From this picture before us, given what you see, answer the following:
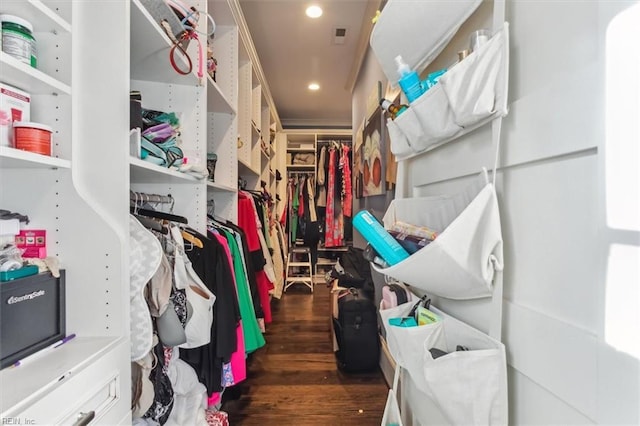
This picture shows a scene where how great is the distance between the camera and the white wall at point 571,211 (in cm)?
40

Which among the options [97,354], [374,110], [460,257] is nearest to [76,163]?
[97,354]

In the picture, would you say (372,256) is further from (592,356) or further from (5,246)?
(5,246)

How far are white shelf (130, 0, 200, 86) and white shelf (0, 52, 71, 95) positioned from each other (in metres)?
0.34

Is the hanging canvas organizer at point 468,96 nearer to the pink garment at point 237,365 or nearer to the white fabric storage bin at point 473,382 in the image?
the white fabric storage bin at point 473,382

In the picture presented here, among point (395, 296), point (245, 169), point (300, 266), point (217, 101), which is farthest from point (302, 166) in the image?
point (395, 296)

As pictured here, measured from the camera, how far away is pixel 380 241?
80 centimetres

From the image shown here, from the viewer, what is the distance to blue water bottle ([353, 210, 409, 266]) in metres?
0.78

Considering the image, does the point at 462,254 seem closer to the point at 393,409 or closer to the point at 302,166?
the point at 393,409

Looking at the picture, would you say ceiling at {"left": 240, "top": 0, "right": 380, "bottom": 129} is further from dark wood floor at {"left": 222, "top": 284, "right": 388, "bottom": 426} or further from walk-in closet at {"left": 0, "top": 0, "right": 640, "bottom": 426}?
dark wood floor at {"left": 222, "top": 284, "right": 388, "bottom": 426}

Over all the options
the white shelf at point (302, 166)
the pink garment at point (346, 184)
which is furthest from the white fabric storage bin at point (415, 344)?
the white shelf at point (302, 166)

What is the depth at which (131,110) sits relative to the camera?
938mm

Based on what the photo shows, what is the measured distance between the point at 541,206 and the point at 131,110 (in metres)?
1.08

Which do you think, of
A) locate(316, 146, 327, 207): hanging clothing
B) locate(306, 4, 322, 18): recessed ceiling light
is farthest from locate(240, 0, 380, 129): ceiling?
locate(316, 146, 327, 207): hanging clothing

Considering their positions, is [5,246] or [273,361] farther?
[273,361]
